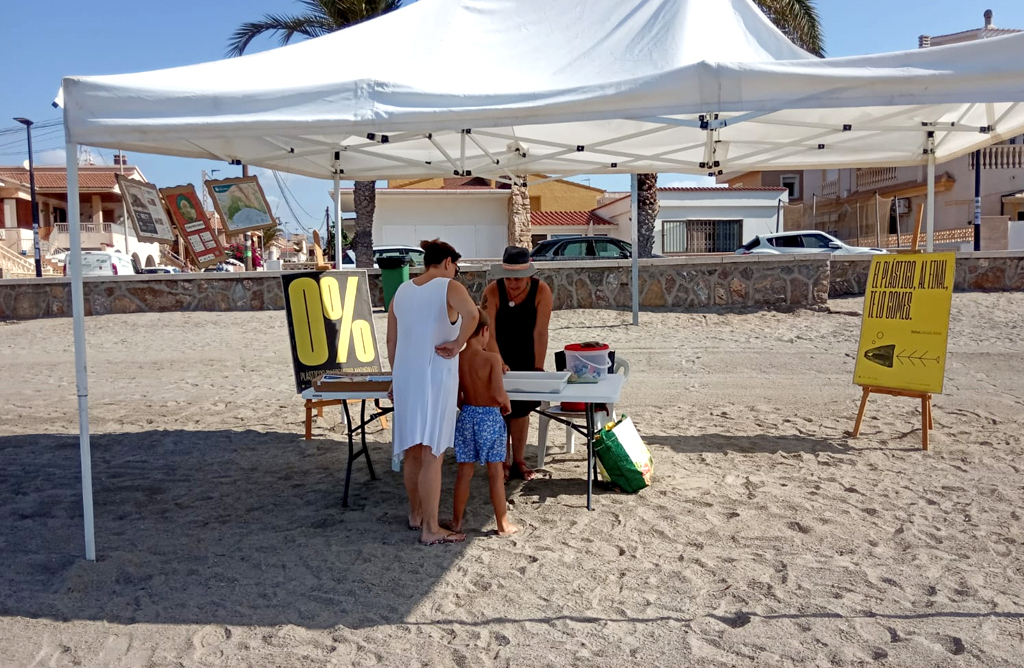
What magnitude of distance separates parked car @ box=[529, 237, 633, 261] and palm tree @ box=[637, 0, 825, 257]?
1812mm

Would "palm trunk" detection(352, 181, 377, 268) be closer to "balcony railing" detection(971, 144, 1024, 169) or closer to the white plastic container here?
the white plastic container

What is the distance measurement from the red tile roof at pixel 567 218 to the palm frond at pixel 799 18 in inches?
556

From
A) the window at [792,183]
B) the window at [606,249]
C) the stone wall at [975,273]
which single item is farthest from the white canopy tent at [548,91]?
the window at [792,183]

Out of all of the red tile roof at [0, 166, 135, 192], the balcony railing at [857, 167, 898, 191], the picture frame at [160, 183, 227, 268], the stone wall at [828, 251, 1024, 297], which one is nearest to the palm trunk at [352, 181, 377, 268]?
the stone wall at [828, 251, 1024, 297]

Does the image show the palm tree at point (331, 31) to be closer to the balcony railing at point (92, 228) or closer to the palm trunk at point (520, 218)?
the palm trunk at point (520, 218)

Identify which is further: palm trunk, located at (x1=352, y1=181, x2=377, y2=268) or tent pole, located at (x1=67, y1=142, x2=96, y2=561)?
palm trunk, located at (x1=352, y1=181, x2=377, y2=268)

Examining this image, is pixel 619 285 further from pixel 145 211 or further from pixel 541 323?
pixel 145 211

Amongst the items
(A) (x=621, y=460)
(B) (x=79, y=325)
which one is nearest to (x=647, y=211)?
(A) (x=621, y=460)

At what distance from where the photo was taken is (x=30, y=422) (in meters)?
7.55

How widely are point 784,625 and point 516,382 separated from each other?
190cm

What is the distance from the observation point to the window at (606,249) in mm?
19359

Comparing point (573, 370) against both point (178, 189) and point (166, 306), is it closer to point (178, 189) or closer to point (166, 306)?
point (178, 189)

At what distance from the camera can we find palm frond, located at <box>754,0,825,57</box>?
54.4 ft

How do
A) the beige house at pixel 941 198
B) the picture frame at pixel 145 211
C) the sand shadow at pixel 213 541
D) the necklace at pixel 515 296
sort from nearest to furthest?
the sand shadow at pixel 213 541, the necklace at pixel 515 296, the picture frame at pixel 145 211, the beige house at pixel 941 198
